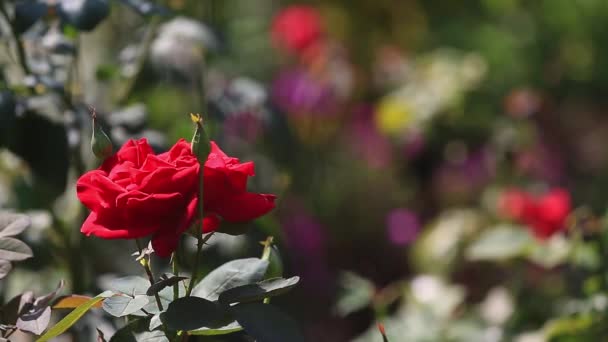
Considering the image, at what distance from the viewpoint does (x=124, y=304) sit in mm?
657

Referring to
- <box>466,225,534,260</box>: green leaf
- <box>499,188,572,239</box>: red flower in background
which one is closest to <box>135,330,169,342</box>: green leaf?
<box>466,225,534,260</box>: green leaf

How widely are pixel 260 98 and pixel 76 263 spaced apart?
1.26ft

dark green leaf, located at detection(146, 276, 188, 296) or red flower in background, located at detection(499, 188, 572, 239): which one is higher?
dark green leaf, located at detection(146, 276, 188, 296)

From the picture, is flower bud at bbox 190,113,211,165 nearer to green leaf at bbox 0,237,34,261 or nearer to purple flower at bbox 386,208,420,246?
green leaf at bbox 0,237,34,261

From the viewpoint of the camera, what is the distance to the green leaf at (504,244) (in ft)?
4.04

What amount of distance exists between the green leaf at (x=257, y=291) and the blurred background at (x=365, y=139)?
4.3 inches

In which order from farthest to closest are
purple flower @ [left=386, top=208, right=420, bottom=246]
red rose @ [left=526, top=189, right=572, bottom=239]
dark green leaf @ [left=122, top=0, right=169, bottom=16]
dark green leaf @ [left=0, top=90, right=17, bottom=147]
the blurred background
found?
purple flower @ [left=386, top=208, right=420, bottom=246] < red rose @ [left=526, top=189, right=572, bottom=239] < the blurred background < dark green leaf @ [left=122, top=0, right=169, bottom=16] < dark green leaf @ [left=0, top=90, right=17, bottom=147]

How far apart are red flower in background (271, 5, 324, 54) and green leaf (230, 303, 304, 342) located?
1879 millimetres

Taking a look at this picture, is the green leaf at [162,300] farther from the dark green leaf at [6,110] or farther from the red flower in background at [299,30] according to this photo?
the red flower in background at [299,30]

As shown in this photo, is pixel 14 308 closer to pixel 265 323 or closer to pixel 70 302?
pixel 70 302

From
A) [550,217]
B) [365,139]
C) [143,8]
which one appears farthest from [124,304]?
[365,139]

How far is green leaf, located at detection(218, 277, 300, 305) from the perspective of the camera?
0.66 m

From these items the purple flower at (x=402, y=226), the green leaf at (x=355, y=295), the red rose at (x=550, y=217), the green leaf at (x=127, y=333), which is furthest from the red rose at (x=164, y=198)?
the purple flower at (x=402, y=226)

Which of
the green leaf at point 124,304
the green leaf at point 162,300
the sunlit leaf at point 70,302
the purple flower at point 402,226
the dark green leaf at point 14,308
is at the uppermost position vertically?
the green leaf at point 124,304
